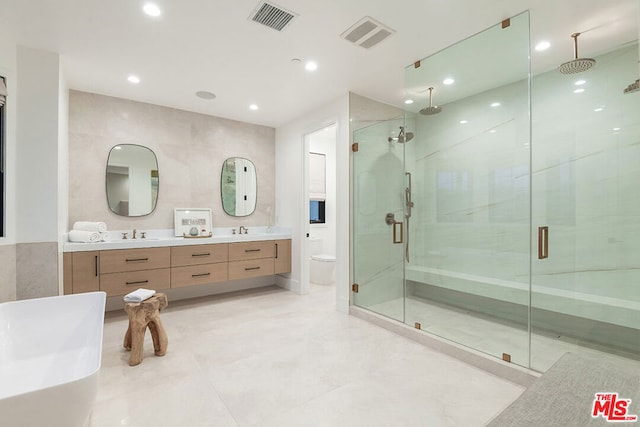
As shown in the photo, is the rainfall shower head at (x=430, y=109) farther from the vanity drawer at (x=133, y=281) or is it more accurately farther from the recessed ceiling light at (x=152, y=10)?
the vanity drawer at (x=133, y=281)

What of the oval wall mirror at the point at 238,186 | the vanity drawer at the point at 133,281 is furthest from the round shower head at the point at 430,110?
the vanity drawer at the point at 133,281

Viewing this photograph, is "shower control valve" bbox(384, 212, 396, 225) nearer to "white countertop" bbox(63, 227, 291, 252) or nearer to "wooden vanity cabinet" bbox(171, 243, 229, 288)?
"white countertop" bbox(63, 227, 291, 252)

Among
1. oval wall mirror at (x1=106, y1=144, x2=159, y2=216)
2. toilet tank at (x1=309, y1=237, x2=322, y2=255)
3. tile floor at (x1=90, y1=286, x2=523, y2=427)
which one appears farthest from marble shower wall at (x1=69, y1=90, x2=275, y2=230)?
tile floor at (x1=90, y1=286, x2=523, y2=427)

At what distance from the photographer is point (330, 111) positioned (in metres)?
3.70

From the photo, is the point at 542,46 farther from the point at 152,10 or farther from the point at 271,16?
the point at 152,10

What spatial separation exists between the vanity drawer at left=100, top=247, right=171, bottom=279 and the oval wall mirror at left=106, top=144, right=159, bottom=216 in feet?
2.28

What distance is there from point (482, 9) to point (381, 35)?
2.34ft

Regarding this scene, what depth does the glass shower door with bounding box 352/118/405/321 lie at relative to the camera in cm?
339

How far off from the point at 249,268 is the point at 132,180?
6.08 feet

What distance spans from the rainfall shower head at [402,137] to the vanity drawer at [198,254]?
2482mm

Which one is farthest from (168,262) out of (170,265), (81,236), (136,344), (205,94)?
(205,94)

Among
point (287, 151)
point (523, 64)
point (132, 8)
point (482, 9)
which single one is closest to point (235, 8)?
point (132, 8)

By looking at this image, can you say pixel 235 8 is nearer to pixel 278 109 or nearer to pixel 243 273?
pixel 278 109

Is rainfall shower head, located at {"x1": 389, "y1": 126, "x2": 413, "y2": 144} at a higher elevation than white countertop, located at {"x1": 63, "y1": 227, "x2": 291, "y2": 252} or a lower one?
higher
